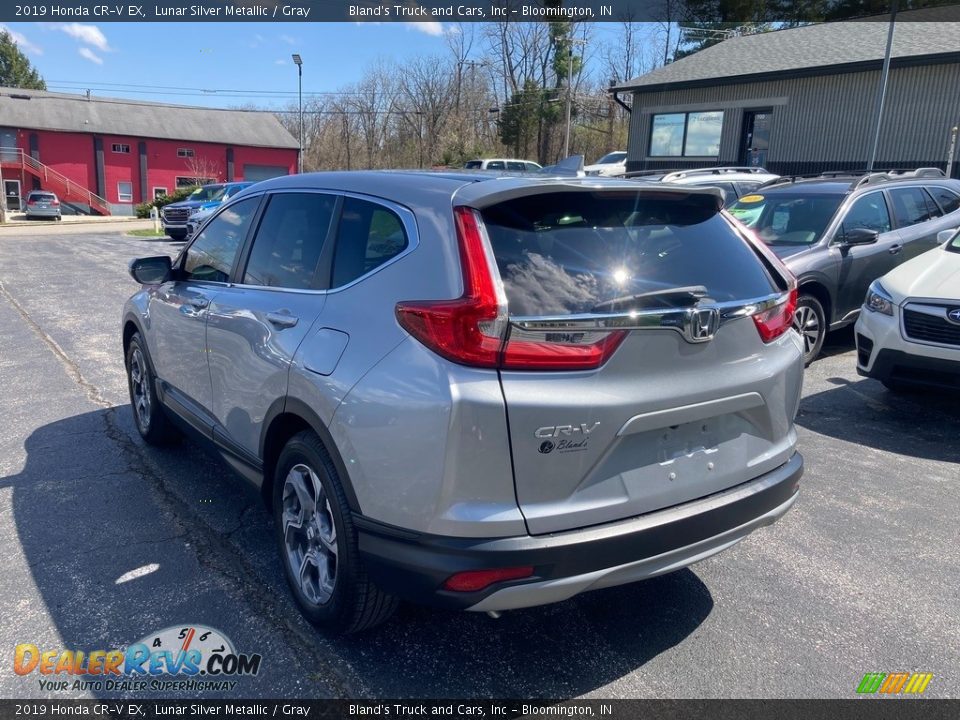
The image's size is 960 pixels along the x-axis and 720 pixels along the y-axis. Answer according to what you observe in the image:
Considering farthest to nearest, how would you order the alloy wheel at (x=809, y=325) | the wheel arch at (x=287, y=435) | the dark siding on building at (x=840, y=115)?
the dark siding on building at (x=840, y=115) < the alloy wheel at (x=809, y=325) < the wheel arch at (x=287, y=435)

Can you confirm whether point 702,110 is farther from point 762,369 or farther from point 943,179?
point 762,369

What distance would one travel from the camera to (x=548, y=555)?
2.35 meters

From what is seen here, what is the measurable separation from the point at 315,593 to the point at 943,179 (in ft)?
32.3

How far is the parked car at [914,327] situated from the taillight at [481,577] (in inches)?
176

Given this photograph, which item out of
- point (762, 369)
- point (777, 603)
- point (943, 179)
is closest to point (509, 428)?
point (762, 369)

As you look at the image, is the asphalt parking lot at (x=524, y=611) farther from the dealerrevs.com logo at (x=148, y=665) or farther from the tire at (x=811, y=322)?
the tire at (x=811, y=322)

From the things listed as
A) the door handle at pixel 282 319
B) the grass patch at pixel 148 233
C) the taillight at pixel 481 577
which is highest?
the door handle at pixel 282 319

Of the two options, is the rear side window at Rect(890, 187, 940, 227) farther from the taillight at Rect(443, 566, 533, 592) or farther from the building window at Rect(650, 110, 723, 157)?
the building window at Rect(650, 110, 723, 157)

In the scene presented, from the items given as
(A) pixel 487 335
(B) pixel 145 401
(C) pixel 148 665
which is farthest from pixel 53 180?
(A) pixel 487 335

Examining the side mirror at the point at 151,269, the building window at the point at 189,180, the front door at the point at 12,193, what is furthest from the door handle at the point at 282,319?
the building window at the point at 189,180

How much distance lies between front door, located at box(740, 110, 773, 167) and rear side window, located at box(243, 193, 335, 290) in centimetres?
2499

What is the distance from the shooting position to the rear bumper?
7.68 feet

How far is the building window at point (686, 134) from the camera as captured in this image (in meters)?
26.8

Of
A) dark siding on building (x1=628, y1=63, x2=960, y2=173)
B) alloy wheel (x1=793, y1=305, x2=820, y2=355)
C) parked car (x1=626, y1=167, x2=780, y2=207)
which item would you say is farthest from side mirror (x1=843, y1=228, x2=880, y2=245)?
dark siding on building (x1=628, y1=63, x2=960, y2=173)
